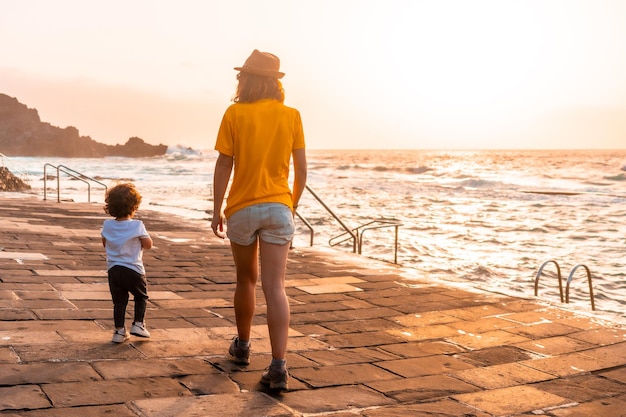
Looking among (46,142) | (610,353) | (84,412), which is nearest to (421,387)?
(610,353)

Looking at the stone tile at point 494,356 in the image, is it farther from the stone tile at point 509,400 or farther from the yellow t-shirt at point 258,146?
the yellow t-shirt at point 258,146

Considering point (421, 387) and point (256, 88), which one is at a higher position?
point (256, 88)

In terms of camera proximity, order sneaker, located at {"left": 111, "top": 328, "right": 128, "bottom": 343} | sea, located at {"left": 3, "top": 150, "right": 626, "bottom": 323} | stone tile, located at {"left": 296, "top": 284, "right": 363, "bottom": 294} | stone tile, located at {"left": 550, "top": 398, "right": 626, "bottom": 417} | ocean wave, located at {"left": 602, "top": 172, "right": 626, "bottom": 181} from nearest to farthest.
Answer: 1. stone tile, located at {"left": 550, "top": 398, "right": 626, "bottom": 417}
2. sneaker, located at {"left": 111, "top": 328, "right": 128, "bottom": 343}
3. stone tile, located at {"left": 296, "top": 284, "right": 363, "bottom": 294}
4. sea, located at {"left": 3, "top": 150, "right": 626, "bottom": 323}
5. ocean wave, located at {"left": 602, "top": 172, "right": 626, "bottom": 181}

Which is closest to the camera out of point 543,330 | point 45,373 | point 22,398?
point 22,398

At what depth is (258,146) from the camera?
366 cm

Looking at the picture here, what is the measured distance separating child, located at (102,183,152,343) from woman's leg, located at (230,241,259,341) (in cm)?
75

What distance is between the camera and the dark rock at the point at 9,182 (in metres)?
22.1

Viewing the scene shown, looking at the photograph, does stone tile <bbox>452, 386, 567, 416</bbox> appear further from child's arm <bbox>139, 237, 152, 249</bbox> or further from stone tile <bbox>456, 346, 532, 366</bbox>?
child's arm <bbox>139, 237, 152, 249</bbox>

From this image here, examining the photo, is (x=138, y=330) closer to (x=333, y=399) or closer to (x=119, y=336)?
(x=119, y=336)

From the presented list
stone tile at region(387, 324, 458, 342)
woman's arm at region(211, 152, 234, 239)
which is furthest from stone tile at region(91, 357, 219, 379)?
stone tile at region(387, 324, 458, 342)

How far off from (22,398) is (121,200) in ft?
4.68

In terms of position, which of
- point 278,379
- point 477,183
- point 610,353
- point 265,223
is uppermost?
point 265,223

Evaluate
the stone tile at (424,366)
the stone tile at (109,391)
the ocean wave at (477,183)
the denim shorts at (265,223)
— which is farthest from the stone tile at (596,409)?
the ocean wave at (477,183)

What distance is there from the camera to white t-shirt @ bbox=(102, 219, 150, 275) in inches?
175
